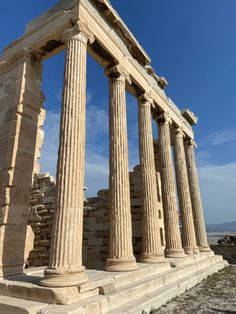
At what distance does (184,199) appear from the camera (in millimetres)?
17500

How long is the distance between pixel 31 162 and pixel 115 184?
10.5 feet

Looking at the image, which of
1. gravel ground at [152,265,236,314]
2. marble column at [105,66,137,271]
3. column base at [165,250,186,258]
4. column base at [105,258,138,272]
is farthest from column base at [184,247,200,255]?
column base at [105,258,138,272]

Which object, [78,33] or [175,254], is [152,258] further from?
[78,33]

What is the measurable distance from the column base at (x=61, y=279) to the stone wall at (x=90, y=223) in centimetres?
752

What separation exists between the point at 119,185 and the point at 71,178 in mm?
2879

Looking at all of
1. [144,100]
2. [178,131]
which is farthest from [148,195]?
[178,131]

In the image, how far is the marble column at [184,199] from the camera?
16.6 m

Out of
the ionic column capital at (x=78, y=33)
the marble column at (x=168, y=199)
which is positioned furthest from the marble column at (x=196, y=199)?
the ionic column capital at (x=78, y=33)

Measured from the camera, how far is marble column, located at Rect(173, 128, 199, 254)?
16.6 m

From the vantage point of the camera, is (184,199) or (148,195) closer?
(148,195)

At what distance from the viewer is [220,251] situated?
2498 centimetres

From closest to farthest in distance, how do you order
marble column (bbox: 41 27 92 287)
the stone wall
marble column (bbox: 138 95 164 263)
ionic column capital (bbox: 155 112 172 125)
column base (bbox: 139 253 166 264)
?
marble column (bbox: 41 27 92 287)
column base (bbox: 139 253 166 264)
marble column (bbox: 138 95 164 263)
the stone wall
ionic column capital (bbox: 155 112 172 125)

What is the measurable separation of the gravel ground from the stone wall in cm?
415

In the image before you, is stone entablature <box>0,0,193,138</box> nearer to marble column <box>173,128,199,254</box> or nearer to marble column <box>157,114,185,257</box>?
marble column <box>157,114,185,257</box>
